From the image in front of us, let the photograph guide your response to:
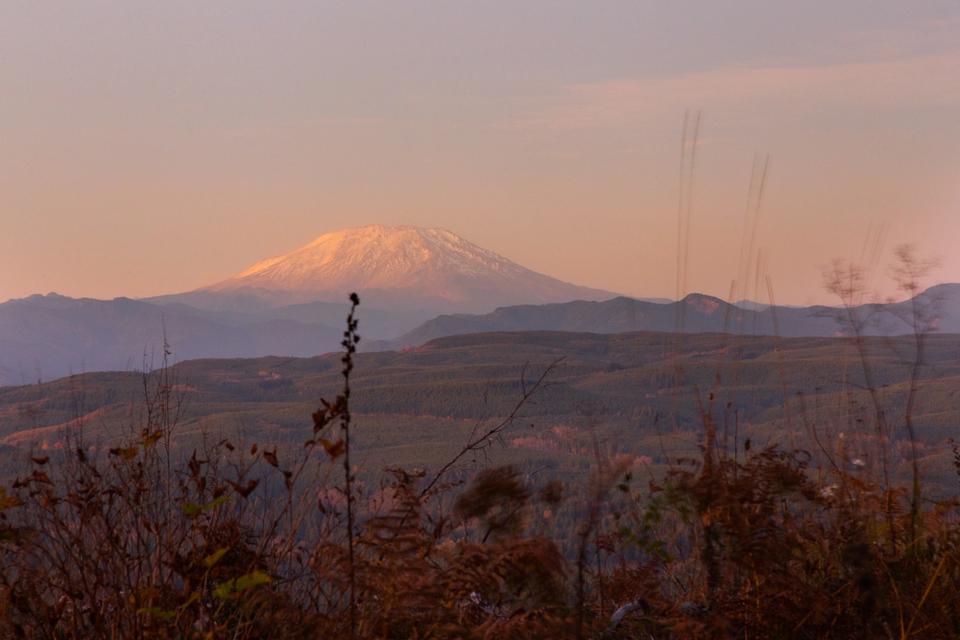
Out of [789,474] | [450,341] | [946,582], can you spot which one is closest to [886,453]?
[946,582]

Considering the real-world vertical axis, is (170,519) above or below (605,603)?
above

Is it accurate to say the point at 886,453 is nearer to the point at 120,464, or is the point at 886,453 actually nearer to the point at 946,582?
the point at 946,582

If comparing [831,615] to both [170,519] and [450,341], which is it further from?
[450,341]

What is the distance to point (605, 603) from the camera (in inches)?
164

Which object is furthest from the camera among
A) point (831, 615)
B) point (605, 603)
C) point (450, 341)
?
point (450, 341)

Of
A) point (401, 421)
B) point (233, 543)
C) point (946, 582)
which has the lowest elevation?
point (401, 421)

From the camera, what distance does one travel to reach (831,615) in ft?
10.5

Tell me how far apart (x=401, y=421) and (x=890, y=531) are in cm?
6234

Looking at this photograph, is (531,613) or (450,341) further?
(450,341)

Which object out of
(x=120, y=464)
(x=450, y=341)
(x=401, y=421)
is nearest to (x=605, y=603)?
(x=120, y=464)

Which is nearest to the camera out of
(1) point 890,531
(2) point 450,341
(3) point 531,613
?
(3) point 531,613

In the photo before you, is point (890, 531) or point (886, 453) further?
point (886, 453)

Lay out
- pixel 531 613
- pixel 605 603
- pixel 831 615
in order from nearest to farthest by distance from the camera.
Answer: pixel 531 613 < pixel 831 615 < pixel 605 603

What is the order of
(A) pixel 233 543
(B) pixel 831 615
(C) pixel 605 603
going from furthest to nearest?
(C) pixel 605 603 < (A) pixel 233 543 < (B) pixel 831 615
